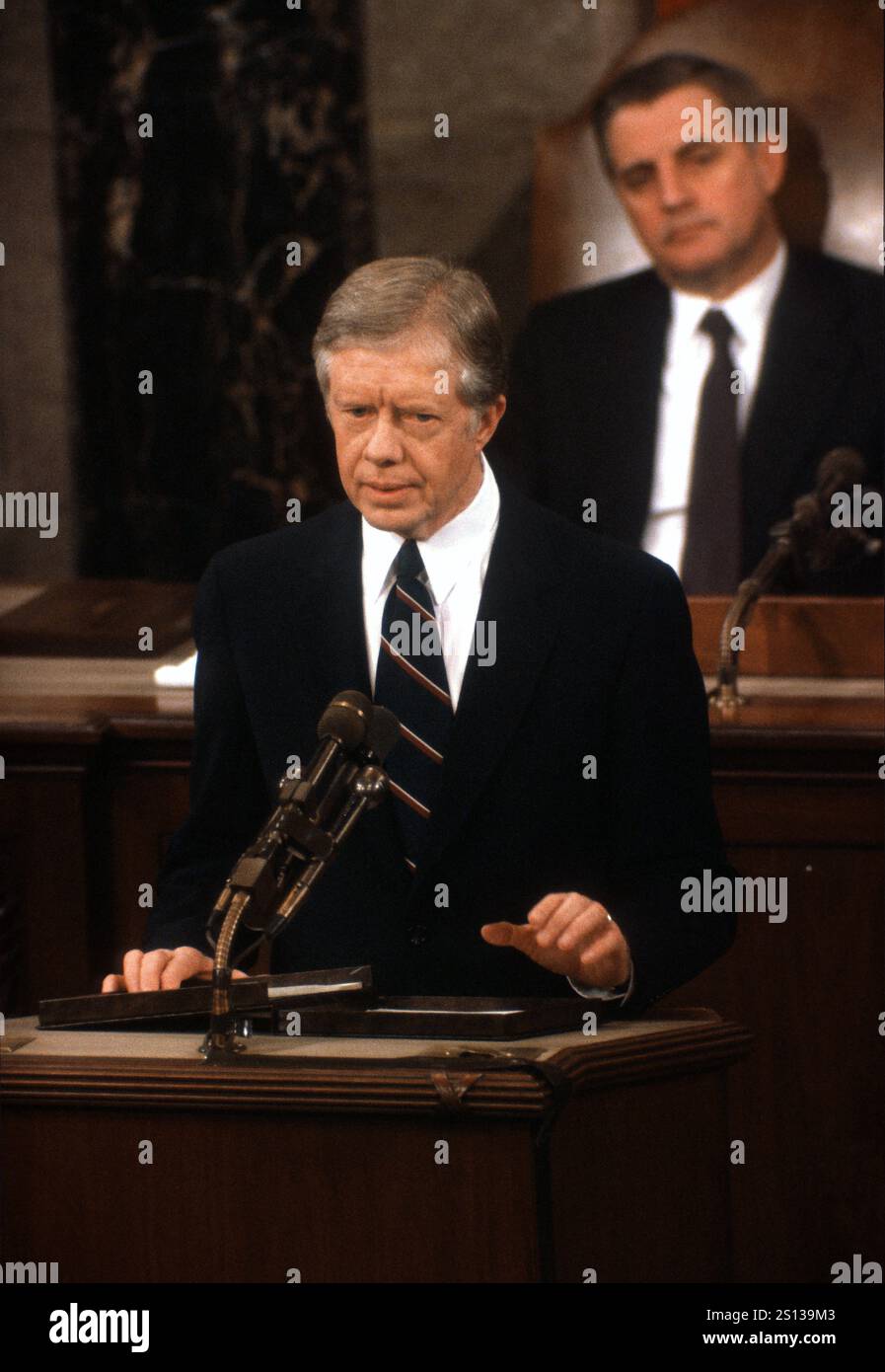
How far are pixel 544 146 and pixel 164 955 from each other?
316cm

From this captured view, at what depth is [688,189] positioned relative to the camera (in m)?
5.18

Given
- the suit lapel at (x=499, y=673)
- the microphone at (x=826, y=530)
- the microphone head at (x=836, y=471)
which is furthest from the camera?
the microphone head at (x=836, y=471)

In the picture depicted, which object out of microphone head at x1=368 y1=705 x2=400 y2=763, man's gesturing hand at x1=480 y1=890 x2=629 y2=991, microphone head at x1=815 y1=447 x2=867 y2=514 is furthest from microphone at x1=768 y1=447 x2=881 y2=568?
microphone head at x1=368 y1=705 x2=400 y2=763

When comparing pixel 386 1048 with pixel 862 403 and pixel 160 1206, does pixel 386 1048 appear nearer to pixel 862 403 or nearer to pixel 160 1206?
pixel 160 1206

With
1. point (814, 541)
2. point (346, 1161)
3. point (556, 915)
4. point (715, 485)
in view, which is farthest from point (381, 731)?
point (715, 485)

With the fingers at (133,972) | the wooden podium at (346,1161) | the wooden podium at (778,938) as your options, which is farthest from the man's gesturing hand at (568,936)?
the wooden podium at (778,938)

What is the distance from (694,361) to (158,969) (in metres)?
3.07

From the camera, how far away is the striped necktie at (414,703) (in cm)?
275

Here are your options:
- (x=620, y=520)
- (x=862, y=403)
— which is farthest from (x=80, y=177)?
(x=862, y=403)

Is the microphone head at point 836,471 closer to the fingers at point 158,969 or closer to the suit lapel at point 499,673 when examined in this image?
the suit lapel at point 499,673

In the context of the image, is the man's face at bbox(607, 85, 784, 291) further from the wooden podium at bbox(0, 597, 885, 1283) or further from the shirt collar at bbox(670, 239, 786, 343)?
the wooden podium at bbox(0, 597, 885, 1283)

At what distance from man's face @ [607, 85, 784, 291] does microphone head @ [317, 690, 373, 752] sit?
319 cm

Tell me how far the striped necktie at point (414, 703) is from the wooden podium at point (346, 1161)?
0.49 metres

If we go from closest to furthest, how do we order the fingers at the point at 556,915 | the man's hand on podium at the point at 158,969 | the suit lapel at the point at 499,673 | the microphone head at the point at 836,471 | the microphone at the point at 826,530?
1. the fingers at the point at 556,915
2. the man's hand on podium at the point at 158,969
3. the suit lapel at the point at 499,673
4. the microphone at the point at 826,530
5. the microphone head at the point at 836,471
